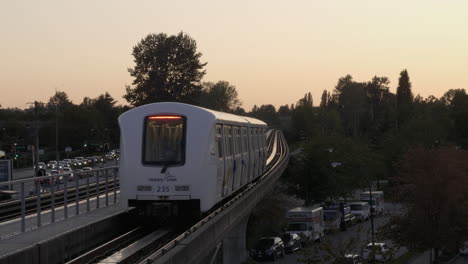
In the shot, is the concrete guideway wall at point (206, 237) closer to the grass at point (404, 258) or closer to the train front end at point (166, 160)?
the train front end at point (166, 160)

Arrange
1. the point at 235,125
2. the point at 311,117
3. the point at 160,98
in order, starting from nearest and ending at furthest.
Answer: the point at 235,125
the point at 160,98
the point at 311,117

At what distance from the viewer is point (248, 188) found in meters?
32.7

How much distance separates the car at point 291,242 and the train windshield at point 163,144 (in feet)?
95.1

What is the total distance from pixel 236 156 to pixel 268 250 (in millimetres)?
19492

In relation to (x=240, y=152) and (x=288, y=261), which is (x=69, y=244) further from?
(x=288, y=261)

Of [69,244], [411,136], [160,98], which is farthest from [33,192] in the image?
[411,136]

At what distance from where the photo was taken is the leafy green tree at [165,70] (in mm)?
86688

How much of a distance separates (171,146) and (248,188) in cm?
1404

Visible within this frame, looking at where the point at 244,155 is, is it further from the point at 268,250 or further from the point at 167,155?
the point at 268,250

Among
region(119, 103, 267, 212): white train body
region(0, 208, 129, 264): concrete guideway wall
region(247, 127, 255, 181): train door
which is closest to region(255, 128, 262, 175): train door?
region(247, 127, 255, 181): train door

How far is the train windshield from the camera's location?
18891mm

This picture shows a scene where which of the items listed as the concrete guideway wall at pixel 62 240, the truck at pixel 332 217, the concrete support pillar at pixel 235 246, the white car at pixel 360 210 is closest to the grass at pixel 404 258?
the truck at pixel 332 217

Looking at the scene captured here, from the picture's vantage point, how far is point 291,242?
155ft

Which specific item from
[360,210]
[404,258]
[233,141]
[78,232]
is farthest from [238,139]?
[360,210]
